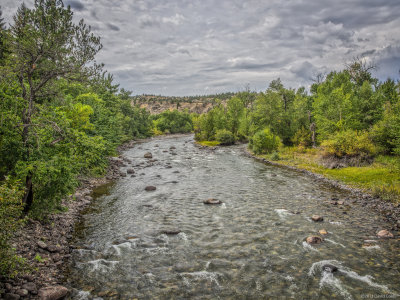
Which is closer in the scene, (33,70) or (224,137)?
(33,70)

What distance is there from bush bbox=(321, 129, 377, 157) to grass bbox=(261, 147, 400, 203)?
185 cm

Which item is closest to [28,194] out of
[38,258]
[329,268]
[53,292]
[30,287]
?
[38,258]

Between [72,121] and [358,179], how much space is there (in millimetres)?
34119

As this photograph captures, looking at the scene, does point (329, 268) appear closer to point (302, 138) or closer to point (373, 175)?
point (373, 175)

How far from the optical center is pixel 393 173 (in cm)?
2903

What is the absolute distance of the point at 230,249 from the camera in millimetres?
15766

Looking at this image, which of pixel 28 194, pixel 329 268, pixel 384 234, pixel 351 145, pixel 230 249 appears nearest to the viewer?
pixel 329 268

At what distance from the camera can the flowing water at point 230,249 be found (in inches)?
469

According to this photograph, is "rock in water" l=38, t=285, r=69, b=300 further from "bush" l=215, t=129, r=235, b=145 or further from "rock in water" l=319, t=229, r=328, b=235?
"bush" l=215, t=129, r=235, b=145

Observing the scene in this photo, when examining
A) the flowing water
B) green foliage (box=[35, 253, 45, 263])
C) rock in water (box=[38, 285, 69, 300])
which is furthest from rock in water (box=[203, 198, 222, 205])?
rock in water (box=[38, 285, 69, 300])

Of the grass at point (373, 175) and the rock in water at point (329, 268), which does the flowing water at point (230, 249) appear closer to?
the rock in water at point (329, 268)

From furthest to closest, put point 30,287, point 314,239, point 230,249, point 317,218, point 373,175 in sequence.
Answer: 1. point 373,175
2. point 317,218
3. point 314,239
4. point 230,249
5. point 30,287

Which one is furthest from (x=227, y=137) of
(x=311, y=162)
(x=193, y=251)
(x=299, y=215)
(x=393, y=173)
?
(x=193, y=251)

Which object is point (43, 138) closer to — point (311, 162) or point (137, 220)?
point (137, 220)
